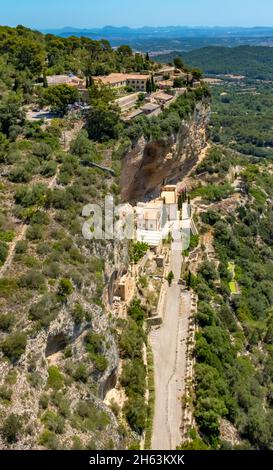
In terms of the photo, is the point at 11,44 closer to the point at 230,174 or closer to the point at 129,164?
the point at 129,164

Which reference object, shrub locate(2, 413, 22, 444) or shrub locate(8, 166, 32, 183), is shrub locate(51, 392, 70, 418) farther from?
shrub locate(8, 166, 32, 183)

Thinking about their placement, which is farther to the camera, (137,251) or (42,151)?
(137,251)

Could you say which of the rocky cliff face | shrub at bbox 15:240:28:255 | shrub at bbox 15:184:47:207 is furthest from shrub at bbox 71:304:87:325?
the rocky cliff face

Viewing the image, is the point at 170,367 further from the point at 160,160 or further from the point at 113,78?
the point at 113,78

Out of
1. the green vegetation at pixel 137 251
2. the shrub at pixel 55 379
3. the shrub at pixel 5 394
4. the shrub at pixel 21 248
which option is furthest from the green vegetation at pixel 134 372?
the shrub at pixel 5 394

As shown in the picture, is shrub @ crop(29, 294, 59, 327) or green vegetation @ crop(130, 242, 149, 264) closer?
shrub @ crop(29, 294, 59, 327)

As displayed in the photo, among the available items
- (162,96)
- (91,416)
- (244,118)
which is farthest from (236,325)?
(244,118)
